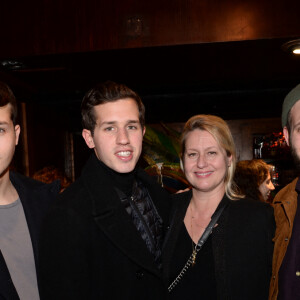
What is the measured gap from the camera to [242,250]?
190 cm

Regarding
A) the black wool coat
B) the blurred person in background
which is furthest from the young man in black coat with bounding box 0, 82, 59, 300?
the blurred person in background

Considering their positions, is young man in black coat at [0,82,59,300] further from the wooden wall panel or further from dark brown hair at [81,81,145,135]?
the wooden wall panel

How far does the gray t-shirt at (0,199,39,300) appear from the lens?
1581mm

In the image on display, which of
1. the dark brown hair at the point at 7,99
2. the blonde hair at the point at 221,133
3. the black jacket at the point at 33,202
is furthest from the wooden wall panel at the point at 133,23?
the black jacket at the point at 33,202

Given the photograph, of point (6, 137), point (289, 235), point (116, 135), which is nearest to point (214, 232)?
point (289, 235)

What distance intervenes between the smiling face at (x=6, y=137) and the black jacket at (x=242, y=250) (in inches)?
41.8

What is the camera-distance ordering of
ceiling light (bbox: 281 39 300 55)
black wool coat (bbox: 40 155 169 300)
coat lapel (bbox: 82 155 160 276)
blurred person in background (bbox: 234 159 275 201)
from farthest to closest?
blurred person in background (bbox: 234 159 275 201), ceiling light (bbox: 281 39 300 55), coat lapel (bbox: 82 155 160 276), black wool coat (bbox: 40 155 169 300)

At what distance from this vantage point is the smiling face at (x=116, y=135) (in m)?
1.76

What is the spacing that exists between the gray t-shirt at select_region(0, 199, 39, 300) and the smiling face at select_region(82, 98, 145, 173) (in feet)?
1.79

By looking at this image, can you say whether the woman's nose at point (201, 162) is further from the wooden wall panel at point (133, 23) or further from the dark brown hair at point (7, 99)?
the wooden wall panel at point (133, 23)

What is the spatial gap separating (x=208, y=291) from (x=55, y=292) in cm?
86

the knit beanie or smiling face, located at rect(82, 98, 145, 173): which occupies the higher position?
the knit beanie

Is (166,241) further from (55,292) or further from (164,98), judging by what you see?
(164,98)

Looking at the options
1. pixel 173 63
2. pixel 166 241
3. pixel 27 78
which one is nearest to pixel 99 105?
pixel 166 241
